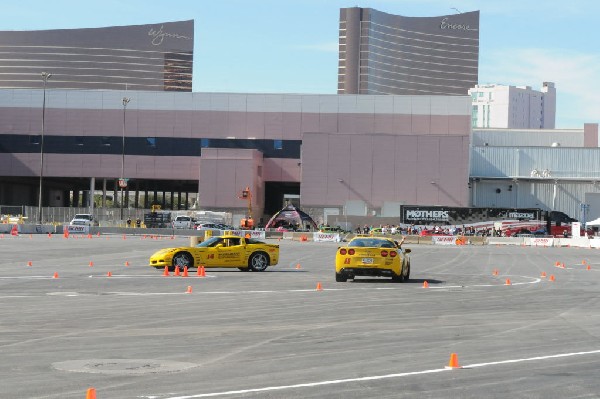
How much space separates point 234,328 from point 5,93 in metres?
90.9

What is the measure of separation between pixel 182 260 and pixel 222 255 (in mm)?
1531

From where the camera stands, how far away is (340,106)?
10175cm

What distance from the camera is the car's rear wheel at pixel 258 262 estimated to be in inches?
1391

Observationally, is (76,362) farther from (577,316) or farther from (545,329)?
(577,316)

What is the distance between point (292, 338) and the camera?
1562 cm

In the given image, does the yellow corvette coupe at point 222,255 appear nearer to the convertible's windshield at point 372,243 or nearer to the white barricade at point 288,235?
the convertible's windshield at point 372,243

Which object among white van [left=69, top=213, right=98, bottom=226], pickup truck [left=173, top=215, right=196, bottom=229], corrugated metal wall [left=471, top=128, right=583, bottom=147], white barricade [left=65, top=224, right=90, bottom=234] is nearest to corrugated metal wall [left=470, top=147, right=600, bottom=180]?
corrugated metal wall [left=471, top=128, right=583, bottom=147]

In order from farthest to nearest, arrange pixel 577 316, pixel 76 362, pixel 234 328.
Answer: pixel 577 316, pixel 234 328, pixel 76 362

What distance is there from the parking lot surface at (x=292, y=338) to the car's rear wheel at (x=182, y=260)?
274 cm

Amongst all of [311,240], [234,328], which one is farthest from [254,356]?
[311,240]

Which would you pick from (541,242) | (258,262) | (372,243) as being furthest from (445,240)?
(372,243)

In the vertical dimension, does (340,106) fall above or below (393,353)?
above

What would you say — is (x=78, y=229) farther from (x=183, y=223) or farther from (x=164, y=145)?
(x=164, y=145)

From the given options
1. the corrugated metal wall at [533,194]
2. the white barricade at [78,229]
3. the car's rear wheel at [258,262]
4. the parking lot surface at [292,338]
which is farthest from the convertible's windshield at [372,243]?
the corrugated metal wall at [533,194]
